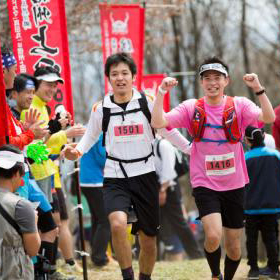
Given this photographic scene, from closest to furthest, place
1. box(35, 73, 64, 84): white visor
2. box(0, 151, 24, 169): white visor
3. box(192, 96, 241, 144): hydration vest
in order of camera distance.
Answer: box(0, 151, 24, 169): white visor < box(192, 96, 241, 144): hydration vest < box(35, 73, 64, 84): white visor

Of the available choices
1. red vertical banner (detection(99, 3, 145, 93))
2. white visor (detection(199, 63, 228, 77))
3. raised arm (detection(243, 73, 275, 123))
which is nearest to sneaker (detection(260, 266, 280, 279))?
raised arm (detection(243, 73, 275, 123))

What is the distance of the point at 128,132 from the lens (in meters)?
6.73

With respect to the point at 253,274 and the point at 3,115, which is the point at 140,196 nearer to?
the point at 3,115

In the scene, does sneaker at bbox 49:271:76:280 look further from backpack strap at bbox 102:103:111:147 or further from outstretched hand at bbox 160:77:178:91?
outstretched hand at bbox 160:77:178:91

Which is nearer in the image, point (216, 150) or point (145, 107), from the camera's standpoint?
point (216, 150)

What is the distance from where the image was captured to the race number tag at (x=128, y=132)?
673 centimetres

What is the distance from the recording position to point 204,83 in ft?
21.9

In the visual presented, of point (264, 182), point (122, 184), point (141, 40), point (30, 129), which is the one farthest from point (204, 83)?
point (141, 40)

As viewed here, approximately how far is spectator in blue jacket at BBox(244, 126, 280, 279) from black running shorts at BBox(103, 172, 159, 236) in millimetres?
1990

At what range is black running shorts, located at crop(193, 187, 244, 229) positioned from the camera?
21.3 ft

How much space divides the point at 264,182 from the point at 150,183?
2.21 metres

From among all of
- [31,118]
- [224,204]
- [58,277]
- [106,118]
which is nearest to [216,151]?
[224,204]

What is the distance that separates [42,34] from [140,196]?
8.09 ft

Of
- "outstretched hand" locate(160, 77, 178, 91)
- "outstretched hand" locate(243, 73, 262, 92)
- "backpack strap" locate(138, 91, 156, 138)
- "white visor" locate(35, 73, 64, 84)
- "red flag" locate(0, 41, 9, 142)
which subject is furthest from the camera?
"white visor" locate(35, 73, 64, 84)
